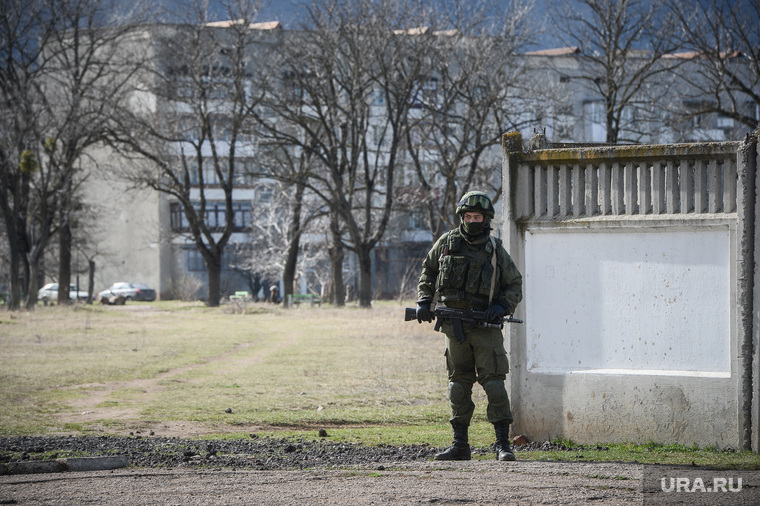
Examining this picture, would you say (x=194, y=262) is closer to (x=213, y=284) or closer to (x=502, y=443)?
(x=213, y=284)

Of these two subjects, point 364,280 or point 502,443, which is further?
point 364,280

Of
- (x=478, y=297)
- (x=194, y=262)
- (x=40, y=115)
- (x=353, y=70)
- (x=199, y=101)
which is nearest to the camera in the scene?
(x=478, y=297)

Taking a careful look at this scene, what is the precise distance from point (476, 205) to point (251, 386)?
7002mm

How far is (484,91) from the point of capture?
36.2m

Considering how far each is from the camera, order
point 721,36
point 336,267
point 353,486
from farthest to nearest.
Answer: point 336,267, point 721,36, point 353,486

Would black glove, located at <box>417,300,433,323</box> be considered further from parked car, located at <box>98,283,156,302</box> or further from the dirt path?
parked car, located at <box>98,283,156,302</box>

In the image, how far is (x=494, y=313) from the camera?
6805mm

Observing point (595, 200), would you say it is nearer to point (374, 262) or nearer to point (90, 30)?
point (90, 30)

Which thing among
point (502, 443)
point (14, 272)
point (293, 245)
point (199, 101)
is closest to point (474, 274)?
point (502, 443)

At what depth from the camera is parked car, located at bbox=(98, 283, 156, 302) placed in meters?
59.9

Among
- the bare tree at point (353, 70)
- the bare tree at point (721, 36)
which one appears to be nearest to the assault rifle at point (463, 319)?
the bare tree at point (721, 36)

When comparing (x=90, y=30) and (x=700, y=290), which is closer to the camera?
(x=700, y=290)

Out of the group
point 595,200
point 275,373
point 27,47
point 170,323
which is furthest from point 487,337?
point 27,47

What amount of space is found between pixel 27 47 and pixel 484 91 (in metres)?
19.9
